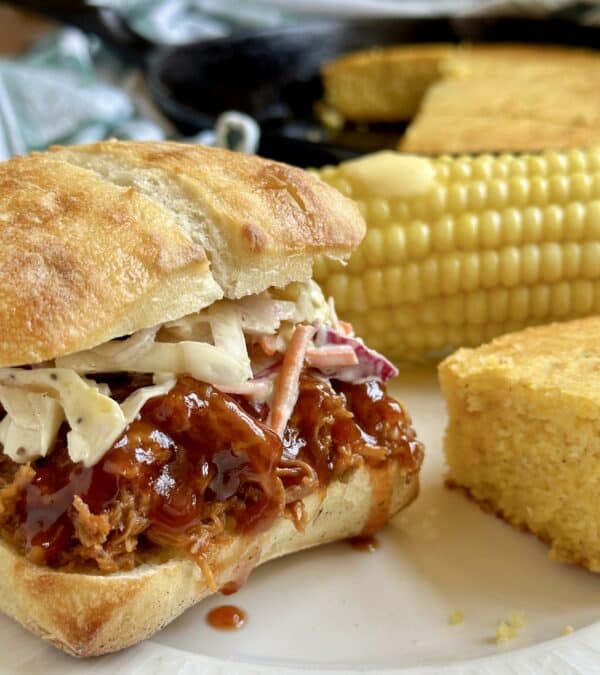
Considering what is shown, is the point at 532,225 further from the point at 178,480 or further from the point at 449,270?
the point at 178,480

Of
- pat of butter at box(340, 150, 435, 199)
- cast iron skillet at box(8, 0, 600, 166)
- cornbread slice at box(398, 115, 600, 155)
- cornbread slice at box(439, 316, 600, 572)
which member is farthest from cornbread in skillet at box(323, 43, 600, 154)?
cornbread slice at box(439, 316, 600, 572)

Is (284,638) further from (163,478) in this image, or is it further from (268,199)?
(268,199)

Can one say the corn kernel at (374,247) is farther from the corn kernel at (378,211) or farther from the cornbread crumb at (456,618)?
the cornbread crumb at (456,618)

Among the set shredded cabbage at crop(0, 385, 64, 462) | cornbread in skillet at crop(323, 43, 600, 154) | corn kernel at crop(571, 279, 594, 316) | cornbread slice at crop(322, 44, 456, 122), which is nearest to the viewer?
shredded cabbage at crop(0, 385, 64, 462)

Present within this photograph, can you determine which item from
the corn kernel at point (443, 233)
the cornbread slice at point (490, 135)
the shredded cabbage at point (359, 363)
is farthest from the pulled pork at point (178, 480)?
the cornbread slice at point (490, 135)

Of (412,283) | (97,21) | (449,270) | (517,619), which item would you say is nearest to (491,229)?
(449,270)

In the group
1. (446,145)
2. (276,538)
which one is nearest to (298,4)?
(446,145)

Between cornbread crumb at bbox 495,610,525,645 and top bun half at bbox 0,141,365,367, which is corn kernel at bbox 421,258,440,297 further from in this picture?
cornbread crumb at bbox 495,610,525,645

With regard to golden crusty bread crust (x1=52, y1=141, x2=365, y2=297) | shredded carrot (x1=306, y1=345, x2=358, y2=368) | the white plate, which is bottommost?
the white plate
